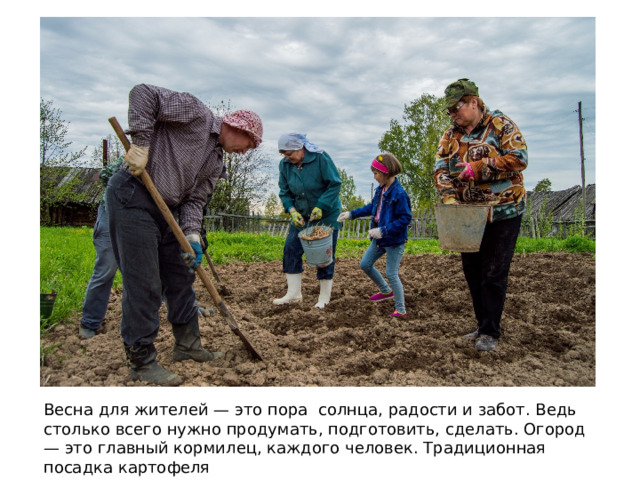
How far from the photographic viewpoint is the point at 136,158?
2.43m

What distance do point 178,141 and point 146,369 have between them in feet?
4.22

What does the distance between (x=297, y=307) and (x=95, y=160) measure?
93.6ft

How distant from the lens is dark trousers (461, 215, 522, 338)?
3.10m

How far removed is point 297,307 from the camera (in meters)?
4.50

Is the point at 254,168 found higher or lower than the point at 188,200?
higher

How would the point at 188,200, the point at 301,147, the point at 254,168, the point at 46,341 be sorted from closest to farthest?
the point at 188,200
the point at 46,341
the point at 301,147
the point at 254,168

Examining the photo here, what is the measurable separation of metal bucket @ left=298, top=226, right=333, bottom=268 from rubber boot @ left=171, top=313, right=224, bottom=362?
1468mm

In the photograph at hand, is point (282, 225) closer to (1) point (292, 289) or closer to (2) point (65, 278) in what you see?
(2) point (65, 278)

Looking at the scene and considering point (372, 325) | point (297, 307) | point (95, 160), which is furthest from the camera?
point (95, 160)

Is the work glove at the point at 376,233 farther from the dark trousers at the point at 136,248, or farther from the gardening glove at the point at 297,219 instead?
the dark trousers at the point at 136,248

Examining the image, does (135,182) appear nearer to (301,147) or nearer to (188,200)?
(188,200)

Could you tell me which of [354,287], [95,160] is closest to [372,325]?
[354,287]

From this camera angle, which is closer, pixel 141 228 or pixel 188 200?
pixel 141 228
